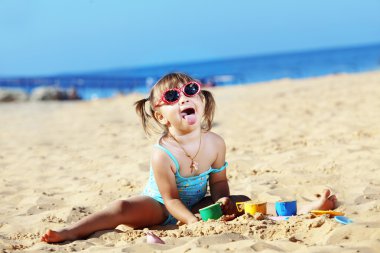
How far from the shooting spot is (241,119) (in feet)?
27.2

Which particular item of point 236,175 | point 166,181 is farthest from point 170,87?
point 236,175

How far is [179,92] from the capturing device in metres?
3.32

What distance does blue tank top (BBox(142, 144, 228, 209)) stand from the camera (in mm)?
3426

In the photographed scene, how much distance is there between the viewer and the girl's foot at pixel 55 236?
3.01 m

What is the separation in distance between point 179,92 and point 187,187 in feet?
1.88

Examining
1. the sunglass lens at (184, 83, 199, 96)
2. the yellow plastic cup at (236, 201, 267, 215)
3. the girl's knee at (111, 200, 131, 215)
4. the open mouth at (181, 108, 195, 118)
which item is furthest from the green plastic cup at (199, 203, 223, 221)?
the sunglass lens at (184, 83, 199, 96)

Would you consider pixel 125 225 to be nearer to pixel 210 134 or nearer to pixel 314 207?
pixel 210 134

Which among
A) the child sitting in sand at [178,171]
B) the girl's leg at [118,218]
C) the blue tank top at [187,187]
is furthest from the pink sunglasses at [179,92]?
the girl's leg at [118,218]

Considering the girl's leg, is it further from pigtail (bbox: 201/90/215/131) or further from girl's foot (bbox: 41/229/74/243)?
pigtail (bbox: 201/90/215/131)

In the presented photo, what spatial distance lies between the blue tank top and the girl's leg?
69 millimetres

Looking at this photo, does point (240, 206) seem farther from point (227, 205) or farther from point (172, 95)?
point (172, 95)

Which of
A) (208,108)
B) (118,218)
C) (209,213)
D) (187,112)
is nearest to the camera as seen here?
(209,213)

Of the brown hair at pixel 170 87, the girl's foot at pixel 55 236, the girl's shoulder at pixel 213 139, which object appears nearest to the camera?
the girl's foot at pixel 55 236

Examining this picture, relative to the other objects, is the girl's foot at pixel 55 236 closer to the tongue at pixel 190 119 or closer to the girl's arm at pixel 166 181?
the girl's arm at pixel 166 181
